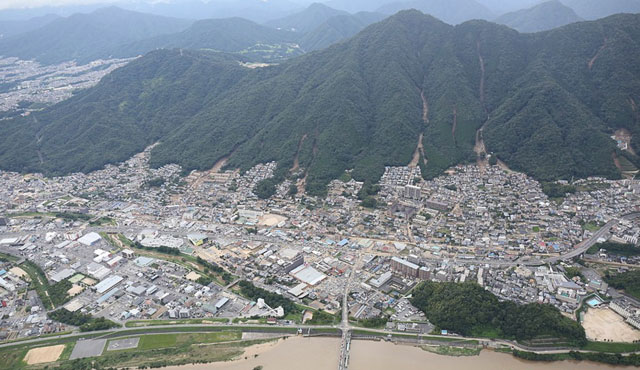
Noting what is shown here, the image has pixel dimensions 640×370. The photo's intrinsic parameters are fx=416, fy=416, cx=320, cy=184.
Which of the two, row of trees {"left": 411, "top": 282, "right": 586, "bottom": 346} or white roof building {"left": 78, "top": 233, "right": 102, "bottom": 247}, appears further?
white roof building {"left": 78, "top": 233, "right": 102, "bottom": 247}

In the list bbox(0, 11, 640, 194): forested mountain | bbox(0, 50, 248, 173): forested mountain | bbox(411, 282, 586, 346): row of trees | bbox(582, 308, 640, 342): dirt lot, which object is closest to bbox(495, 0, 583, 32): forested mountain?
bbox(0, 11, 640, 194): forested mountain

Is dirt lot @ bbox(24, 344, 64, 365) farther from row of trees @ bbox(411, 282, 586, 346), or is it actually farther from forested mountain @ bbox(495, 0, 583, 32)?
forested mountain @ bbox(495, 0, 583, 32)

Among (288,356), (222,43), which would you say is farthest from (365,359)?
(222,43)

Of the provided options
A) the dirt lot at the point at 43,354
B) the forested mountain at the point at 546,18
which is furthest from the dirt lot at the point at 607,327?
the forested mountain at the point at 546,18

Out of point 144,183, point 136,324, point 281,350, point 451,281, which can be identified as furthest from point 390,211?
point 144,183

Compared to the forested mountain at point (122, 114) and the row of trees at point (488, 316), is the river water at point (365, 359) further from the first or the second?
the forested mountain at point (122, 114)

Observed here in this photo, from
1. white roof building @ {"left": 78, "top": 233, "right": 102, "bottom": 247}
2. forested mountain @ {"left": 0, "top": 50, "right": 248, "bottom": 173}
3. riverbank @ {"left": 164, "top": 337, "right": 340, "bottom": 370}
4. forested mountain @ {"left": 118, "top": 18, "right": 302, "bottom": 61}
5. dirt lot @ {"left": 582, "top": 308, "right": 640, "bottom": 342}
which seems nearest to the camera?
riverbank @ {"left": 164, "top": 337, "right": 340, "bottom": 370}
